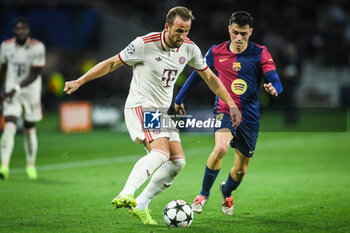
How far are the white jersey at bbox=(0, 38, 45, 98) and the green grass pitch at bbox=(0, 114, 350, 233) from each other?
1.58 metres

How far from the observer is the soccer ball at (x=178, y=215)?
18.6ft

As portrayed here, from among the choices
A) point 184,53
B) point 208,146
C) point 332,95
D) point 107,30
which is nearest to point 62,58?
point 107,30

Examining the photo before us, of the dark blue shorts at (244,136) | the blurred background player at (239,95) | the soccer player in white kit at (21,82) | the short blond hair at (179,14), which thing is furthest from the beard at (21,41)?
the short blond hair at (179,14)

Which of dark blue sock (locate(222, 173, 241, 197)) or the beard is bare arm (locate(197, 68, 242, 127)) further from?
the beard

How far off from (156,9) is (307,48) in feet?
23.4

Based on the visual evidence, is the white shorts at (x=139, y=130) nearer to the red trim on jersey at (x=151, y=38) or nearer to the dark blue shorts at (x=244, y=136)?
the red trim on jersey at (x=151, y=38)

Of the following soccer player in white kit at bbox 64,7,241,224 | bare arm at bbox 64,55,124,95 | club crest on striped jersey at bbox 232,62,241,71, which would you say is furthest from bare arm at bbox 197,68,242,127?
bare arm at bbox 64,55,124,95

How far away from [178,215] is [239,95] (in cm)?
174

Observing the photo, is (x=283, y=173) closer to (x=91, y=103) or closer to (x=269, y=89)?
(x=269, y=89)

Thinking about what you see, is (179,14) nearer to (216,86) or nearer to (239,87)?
(216,86)

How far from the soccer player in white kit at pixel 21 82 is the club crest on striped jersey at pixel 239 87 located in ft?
13.5

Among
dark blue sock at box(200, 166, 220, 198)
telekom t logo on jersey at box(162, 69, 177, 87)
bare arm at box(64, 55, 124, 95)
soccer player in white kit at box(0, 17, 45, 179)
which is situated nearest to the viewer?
bare arm at box(64, 55, 124, 95)

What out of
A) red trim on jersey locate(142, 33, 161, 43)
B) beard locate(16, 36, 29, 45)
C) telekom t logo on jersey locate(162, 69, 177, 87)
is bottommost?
telekom t logo on jersey locate(162, 69, 177, 87)

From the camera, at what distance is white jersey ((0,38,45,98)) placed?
9547 millimetres
